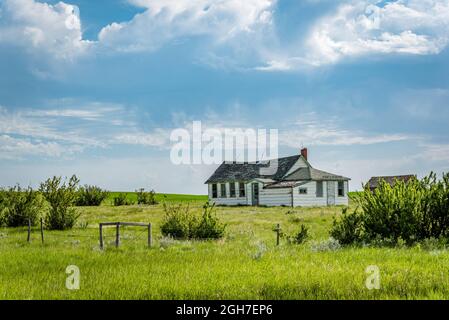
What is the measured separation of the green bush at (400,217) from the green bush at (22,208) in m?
22.6

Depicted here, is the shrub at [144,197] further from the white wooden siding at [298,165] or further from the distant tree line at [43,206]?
the distant tree line at [43,206]

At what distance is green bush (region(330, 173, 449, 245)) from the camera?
17422 millimetres

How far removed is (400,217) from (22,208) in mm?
25454

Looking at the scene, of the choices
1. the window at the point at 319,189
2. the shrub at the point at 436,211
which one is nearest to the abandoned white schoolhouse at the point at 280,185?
the window at the point at 319,189

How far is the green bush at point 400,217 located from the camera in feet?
57.2

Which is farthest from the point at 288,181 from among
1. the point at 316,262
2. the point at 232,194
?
the point at 316,262

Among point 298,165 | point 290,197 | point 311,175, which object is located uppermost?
point 298,165

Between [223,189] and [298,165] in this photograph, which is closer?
[298,165]

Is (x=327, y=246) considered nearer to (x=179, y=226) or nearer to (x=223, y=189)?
(x=179, y=226)

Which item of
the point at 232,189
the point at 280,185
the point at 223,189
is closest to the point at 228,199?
the point at 232,189

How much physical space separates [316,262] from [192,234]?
10.9 m

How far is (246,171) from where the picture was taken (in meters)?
65.0

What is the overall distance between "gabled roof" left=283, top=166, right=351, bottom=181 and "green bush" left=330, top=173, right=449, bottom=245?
128 ft

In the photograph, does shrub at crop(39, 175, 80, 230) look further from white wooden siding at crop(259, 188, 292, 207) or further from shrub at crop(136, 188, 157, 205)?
shrub at crop(136, 188, 157, 205)
